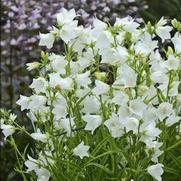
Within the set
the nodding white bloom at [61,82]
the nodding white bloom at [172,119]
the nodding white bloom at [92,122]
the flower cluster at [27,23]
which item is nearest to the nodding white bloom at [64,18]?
the nodding white bloom at [61,82]

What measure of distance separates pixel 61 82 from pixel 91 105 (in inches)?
5.6

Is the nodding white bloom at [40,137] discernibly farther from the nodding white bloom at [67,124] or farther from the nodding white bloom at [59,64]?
the nodding white bloom at [59,64]

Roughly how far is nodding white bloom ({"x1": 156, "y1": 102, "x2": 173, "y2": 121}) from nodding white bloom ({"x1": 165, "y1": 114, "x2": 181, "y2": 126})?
3 cm

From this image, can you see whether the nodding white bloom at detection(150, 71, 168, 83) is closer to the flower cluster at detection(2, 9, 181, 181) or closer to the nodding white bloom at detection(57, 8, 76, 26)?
the flower cluster at detection(2, 9, 181, 181)

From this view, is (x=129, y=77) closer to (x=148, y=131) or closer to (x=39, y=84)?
(x=148, y=131)

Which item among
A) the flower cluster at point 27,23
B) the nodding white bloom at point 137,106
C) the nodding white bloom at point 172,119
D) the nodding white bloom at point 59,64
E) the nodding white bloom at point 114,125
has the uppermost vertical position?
A: the nodding white bloom at point 137,106

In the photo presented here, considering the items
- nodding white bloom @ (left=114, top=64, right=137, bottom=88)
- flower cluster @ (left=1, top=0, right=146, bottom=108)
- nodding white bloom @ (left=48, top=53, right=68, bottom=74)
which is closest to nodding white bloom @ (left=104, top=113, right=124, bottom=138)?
nodding white bloom @ (left=114, top=64, right=137, bottom=88)

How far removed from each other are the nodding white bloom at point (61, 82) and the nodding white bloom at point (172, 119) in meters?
0.26

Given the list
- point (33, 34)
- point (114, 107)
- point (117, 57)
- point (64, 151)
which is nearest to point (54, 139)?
point (64, 151)

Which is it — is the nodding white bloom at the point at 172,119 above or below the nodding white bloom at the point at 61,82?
below


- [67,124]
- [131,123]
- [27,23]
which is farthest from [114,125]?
[27,23]

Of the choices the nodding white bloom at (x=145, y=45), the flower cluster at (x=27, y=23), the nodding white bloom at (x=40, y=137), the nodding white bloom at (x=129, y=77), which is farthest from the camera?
the flower cluster at (x=27, y=23)

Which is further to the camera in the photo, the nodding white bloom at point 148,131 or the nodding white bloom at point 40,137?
the nodding white bloom at point 40,137

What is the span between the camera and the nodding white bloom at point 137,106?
1540 millimetres
